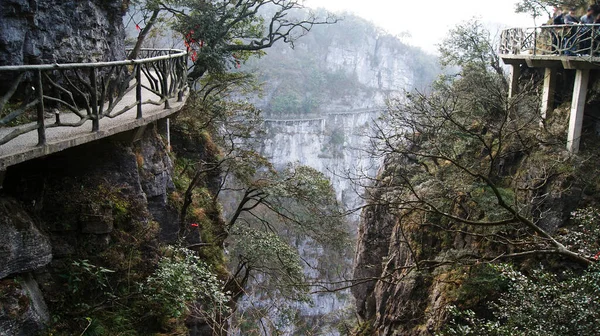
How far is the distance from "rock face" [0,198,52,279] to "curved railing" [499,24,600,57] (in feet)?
29.6

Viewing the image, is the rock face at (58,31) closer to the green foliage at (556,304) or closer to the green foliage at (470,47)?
the green foliage at (556,304)

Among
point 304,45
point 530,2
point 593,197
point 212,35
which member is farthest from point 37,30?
point 304,45

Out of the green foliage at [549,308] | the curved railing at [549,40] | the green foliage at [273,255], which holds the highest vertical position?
the curved railing at [549,40]

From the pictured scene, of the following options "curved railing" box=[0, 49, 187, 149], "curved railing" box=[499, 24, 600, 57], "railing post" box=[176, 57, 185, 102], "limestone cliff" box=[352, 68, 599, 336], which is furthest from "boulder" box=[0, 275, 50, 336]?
"curved railing" box=[499, 24, 600, 57]

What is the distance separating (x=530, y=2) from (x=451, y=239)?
9284mm

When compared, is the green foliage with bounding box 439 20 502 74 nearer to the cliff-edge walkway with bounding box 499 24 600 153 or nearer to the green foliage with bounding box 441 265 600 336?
the cliff-edge walkway with bounding box 499 24 600 153

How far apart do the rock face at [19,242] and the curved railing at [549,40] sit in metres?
9.01

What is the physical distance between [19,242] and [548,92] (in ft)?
34.8

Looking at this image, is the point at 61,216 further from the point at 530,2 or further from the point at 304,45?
the point at 304,45

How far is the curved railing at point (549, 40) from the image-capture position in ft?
29.2

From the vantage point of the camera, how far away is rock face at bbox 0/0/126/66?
4840mm

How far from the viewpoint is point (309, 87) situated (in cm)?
8100

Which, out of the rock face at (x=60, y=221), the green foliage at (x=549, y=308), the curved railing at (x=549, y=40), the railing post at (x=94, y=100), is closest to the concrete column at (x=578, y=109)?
the curved railing at (x=549, y=40)

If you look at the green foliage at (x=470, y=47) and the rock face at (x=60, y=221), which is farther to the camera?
the green foliage at (x=470, y=47)
